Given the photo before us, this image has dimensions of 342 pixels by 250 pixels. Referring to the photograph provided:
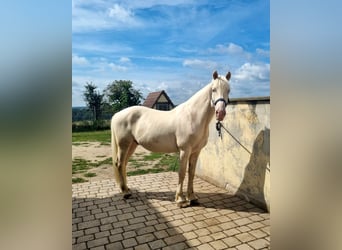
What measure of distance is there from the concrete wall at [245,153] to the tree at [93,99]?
16264 mm

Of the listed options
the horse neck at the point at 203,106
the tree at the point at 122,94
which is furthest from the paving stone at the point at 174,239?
the tree at the point at 122,94

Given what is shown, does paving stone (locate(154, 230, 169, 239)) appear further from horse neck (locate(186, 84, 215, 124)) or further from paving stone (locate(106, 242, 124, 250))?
horse neck (locate(186, 84, 215, 124))

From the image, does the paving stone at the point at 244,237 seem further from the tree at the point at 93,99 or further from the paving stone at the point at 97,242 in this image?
the tree at the point at 93,99

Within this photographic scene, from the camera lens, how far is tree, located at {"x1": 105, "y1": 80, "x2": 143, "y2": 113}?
20.4 metres

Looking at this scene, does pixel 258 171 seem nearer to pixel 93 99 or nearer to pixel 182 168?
pixel 182 168

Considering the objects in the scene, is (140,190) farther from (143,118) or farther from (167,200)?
(143,118)

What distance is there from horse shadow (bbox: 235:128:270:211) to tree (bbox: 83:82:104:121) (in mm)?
16966

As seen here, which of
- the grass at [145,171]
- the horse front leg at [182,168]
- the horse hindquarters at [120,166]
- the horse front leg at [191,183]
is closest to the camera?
the horse front leg at [182,168]

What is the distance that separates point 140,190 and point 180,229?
A: 4.77ft

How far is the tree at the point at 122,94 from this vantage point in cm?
2041

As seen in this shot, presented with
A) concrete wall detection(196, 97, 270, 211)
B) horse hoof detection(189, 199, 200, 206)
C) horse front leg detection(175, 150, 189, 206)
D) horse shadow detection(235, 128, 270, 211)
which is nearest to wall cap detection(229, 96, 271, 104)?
concrete wall detection(196, 97, 270, 211)
